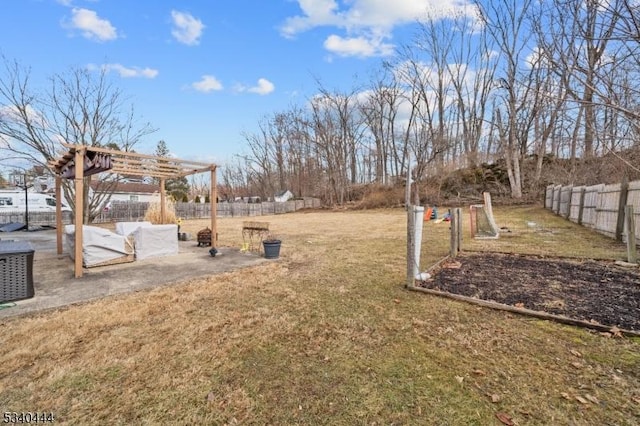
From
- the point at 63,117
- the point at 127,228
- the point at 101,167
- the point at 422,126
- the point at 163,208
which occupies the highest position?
the point at 422,126

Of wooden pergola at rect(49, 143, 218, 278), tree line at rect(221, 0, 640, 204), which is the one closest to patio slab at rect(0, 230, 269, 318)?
wooden pergola at rect(49, 143, 218, 278)

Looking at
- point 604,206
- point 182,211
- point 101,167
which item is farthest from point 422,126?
point 101,167

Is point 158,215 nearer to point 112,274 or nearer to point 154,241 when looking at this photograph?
point 154,241

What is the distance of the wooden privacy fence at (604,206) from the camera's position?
22.2 ft

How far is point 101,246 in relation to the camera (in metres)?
5.47

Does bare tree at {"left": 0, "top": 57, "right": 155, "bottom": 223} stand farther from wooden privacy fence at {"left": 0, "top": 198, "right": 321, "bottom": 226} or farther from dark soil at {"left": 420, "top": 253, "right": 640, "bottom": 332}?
dark soil at {"left": 420, "top": 253, "right": 640, "bottom": 332}

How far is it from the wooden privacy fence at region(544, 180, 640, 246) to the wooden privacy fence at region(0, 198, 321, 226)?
20069 mm

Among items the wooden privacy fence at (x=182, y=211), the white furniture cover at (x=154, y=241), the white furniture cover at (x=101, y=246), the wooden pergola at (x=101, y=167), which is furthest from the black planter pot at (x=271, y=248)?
the wooden privacy fence at (x=182, y=211)

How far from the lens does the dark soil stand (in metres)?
3.23

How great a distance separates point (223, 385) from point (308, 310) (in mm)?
1497

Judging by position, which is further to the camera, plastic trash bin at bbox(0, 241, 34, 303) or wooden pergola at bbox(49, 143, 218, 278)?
wooden pergola at bbox(49, 143, 218, 278)

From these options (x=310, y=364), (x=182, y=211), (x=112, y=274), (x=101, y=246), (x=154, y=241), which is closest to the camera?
(x=310, y=364)

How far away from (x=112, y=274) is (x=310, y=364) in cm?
438

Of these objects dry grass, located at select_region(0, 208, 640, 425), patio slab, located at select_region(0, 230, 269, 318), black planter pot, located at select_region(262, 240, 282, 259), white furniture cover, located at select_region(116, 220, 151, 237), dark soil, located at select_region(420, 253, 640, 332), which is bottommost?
dry grass, located at select_region(0, 208, 640, 425)
